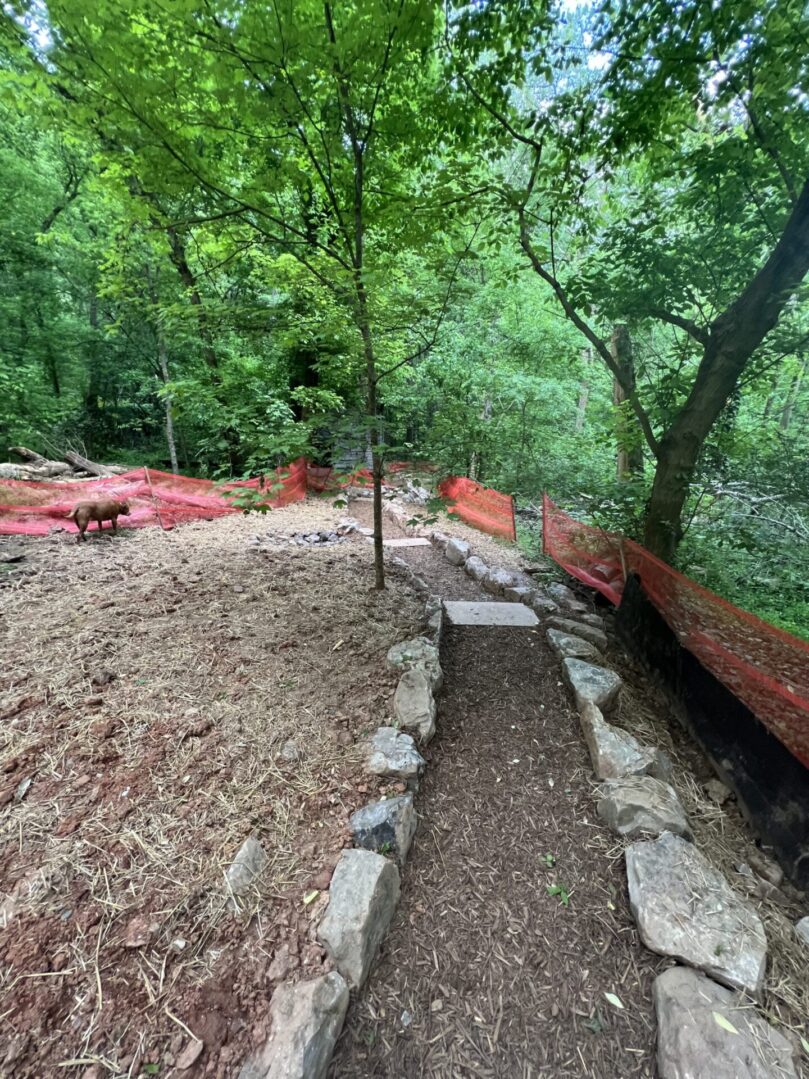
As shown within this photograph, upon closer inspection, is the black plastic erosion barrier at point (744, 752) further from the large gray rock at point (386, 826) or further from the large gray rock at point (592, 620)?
the large gray rock at point (386, 826)

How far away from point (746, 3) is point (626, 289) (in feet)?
4.72

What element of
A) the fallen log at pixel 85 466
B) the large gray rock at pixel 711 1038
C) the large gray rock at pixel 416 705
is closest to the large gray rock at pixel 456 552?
the large gray rock at pixel 416 705

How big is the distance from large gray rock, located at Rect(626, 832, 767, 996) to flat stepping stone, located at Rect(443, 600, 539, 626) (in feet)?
6.18

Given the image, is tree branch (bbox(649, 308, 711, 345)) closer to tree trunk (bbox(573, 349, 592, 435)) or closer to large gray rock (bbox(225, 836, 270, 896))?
large gray rock (bbox(225, 836, 270, 896))

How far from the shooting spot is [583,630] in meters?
3.34

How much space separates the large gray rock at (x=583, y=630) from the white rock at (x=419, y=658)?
1170 mm

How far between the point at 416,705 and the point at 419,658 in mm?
428

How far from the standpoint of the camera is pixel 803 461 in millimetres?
3557

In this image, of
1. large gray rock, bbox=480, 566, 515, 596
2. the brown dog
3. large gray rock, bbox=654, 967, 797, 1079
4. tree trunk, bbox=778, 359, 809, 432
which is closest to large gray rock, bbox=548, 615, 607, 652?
large gray rock, bbox=480, 566, 515, 596

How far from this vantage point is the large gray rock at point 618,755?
2.06 m

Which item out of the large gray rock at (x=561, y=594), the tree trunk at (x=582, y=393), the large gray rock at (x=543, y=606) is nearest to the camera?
the large gray rock at (x=543, y=606)

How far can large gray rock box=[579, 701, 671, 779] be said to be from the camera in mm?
2064

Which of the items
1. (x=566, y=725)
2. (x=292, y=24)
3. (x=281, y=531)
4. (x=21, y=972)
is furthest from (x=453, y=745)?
(x=281, y=531)

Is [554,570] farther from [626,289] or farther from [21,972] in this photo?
[21,972]
